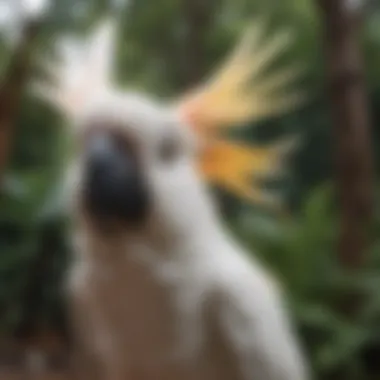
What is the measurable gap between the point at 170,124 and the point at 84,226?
0.15 m

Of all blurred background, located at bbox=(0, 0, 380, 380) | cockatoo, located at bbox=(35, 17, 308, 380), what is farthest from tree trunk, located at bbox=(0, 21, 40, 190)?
cockatoo, located at bbox=(35, 17, 308, 380)

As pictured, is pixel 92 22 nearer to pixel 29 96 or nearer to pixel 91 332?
pixel 29 96

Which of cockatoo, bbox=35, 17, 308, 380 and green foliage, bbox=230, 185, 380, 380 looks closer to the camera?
cockatoo, bbox=35, 17, 308, 380

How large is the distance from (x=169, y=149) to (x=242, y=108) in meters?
0.11

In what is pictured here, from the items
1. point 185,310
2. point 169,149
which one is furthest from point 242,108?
point 185,310

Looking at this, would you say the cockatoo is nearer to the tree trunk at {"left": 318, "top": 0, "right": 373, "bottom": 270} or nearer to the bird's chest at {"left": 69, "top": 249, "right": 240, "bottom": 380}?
the bird's chest at {"left": 69, "top": 249, "right": 240, "bottom": 380}

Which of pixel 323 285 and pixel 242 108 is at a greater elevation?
pixel 242 108

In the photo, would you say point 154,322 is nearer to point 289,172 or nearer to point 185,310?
point 185,310

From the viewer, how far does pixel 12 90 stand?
1.26 meters

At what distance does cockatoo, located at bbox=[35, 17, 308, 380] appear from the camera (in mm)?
1071

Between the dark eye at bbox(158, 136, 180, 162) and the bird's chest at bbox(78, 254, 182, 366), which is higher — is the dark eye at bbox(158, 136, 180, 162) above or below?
above

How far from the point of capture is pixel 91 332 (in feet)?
3.84

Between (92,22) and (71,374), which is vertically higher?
(92,22)

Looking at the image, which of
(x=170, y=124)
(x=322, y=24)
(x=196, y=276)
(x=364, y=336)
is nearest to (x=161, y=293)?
(x=196, y=276)
